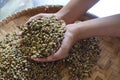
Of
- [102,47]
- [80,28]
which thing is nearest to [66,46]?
[80,28]

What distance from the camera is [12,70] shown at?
35.6 inches

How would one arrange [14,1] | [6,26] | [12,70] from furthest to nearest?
[14,1]
[6,26]
[12,70]

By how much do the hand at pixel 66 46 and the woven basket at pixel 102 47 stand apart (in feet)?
0.52

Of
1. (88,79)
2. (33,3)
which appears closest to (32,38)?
(88,79)

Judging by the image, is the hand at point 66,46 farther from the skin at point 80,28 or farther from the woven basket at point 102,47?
the woven basket at point 102,47

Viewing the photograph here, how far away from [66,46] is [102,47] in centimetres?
22

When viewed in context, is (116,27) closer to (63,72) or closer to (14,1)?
(63,72)

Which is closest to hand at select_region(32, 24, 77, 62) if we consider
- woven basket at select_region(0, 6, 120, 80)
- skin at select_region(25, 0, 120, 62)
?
skin at select_region(25, 0, 120, 62)

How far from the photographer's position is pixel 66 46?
3.06ft

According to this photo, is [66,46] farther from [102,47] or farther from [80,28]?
[102,47]

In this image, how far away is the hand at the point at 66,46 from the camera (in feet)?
3.01

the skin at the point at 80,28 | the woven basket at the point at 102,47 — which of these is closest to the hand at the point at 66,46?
the skin at the point at 80,28

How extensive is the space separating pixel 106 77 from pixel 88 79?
8 cm

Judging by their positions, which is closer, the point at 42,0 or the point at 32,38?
the point at 32,38
